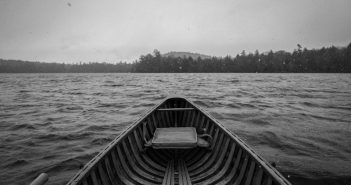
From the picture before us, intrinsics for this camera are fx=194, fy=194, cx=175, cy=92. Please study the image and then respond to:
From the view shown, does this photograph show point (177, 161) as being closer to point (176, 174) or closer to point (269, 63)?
point (176, 174)

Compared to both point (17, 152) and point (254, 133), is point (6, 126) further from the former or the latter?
point (254, 133)

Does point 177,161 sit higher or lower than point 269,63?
lower

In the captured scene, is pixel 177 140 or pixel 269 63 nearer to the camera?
pixel 177 140

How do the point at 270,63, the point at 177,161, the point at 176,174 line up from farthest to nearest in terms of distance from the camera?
the point at 270,63, the point at 177,161, the point at 176,174

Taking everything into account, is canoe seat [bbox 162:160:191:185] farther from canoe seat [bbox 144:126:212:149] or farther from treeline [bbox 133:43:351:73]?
treeline [bbox 133:43:351:73]

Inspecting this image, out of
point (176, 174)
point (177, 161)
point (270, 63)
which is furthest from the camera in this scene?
point (270, 63)

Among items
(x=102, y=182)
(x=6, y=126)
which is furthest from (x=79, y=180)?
(x=6, y=126)

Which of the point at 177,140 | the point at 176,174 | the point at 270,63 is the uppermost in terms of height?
the point at 270,63

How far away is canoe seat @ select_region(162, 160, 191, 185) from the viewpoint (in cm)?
483

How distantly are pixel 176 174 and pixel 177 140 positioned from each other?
1029 mm

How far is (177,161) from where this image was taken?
5.94 meters

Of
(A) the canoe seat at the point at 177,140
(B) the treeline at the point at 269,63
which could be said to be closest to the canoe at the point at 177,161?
(A) the canoe seat at the point at 177,140

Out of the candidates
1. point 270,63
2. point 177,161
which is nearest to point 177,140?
point 177,161

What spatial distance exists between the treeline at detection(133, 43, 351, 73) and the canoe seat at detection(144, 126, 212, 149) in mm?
141184
